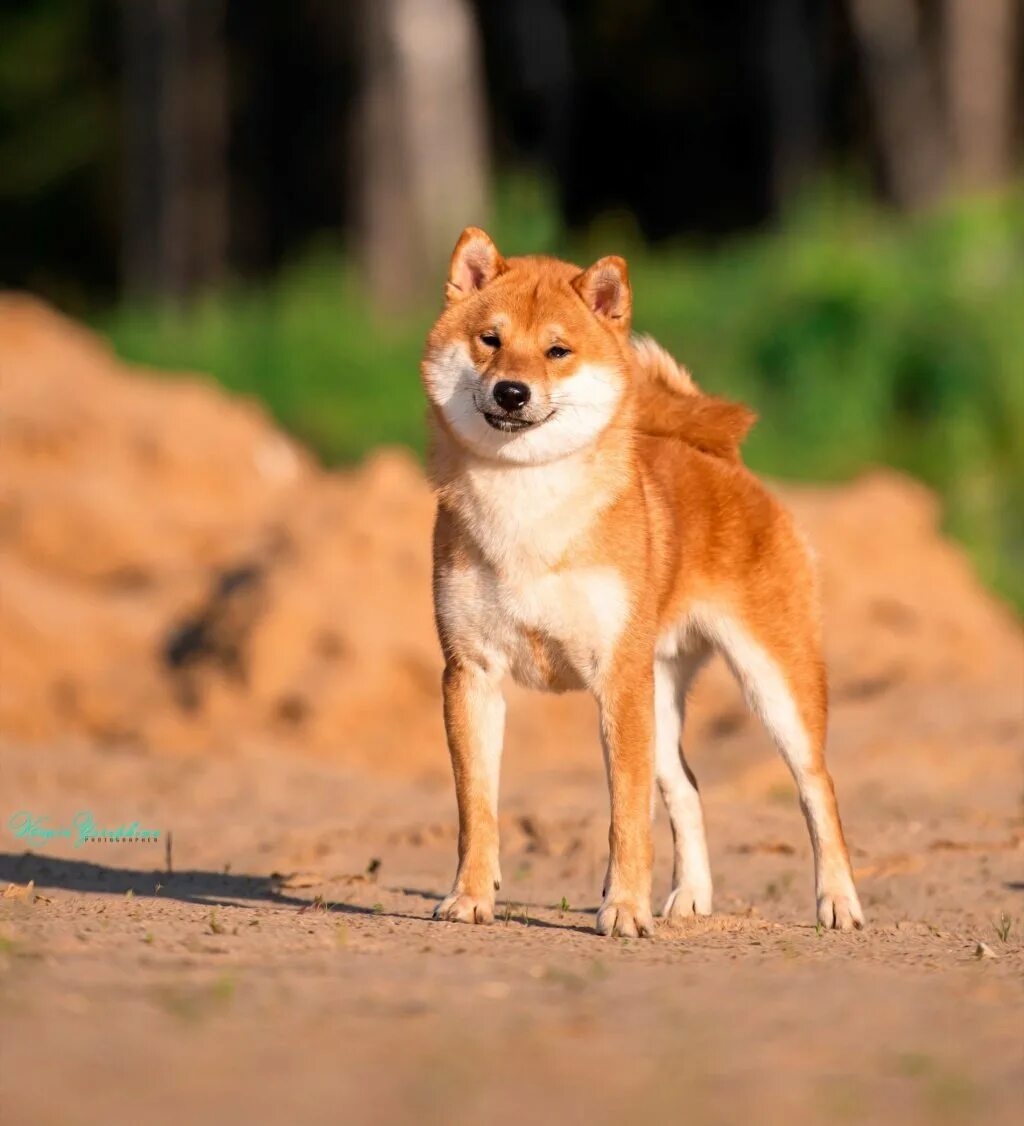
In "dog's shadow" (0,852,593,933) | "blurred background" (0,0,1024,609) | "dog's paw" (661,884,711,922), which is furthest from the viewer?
"blurred background" (0,0,1024,609)

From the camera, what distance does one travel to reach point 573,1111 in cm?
343

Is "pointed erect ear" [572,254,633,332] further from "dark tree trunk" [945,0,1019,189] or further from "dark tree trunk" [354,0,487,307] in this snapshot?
"dark tree trunk" [945,0,1019,189]

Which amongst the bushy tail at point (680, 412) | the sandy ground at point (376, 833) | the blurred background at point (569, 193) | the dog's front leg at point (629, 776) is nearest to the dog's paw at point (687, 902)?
the sandy ground at point (376, 833)

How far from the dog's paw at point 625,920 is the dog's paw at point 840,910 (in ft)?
2.54

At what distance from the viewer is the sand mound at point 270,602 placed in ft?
33.3

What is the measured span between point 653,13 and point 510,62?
254cm

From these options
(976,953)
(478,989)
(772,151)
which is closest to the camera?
(478,989)

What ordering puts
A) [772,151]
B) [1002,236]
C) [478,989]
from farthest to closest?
[772,151] < [1002,236] < [478,989]

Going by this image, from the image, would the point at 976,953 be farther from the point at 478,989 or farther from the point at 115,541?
the point at 115,541

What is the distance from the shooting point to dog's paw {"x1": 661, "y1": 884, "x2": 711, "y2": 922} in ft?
20.8

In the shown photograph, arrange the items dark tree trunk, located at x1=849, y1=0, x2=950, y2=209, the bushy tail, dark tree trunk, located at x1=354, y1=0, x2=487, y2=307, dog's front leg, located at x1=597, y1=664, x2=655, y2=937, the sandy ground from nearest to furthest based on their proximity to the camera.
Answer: the sandy ground → dog's front leg, located at x1=597, y1=664, x2=655, y2=937 → the bushy tail → dark tree trunk, located at x1=354, y1=0, x2=487, y2=307 → dark tree trunk, located at x1=849, y1=0, x2=950, y2=209

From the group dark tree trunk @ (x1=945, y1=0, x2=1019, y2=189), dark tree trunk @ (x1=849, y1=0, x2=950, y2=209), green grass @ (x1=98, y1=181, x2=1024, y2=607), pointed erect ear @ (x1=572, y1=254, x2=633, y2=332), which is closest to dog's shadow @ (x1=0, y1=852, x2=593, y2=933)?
pointed erect ear @ (x1=572, y1=254, x2=633, y2=332)

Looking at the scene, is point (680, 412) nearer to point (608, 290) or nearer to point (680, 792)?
point (608, 290)

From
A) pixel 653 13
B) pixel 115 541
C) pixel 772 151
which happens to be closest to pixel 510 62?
pixel 653 13
